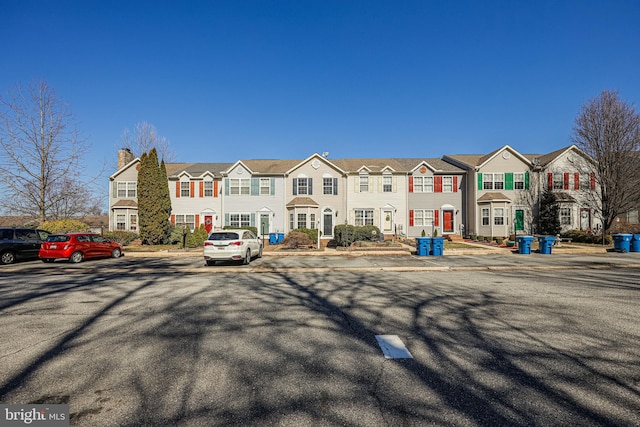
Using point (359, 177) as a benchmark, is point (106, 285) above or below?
below

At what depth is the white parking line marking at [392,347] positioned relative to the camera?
4382mm

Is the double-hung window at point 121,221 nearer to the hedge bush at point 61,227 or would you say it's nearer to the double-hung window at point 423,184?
the hedge bush at point 61,227

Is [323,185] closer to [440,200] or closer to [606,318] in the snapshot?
[440,200]

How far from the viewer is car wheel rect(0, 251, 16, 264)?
15.4 metres

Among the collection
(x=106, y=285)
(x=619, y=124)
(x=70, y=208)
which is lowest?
(x=106, y=285)

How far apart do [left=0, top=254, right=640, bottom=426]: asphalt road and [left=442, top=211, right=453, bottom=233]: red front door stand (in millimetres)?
21196

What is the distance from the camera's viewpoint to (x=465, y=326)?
566cm

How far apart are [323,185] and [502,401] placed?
2659 cm

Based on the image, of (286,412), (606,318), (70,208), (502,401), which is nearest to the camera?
(286,412)

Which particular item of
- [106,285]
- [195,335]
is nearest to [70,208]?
[106,285]

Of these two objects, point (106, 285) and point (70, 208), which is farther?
point (70, 208)

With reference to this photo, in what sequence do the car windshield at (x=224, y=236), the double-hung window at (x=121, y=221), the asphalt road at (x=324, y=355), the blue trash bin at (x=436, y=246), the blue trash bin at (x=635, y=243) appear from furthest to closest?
the double-hung window at (x=121, y=221) → the blue trash bin at (x=635, y=243) → the blue trash bin at (x=436, y=246) → the car windshield at (x=224, y=236) → the asphalt road at (x=324, y=355)

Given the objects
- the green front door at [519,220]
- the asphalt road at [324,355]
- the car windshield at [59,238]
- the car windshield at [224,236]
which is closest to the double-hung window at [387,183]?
the green front door at [519,220]

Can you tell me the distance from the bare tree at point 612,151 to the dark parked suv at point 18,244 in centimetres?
3854
